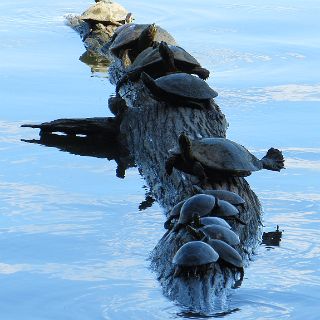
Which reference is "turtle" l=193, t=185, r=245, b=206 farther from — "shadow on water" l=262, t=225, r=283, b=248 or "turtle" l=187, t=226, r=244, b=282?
"turtle" l=187, t=226, r=244, b=282

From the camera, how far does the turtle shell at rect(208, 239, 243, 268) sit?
5676 mm

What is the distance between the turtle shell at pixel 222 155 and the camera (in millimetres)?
6738

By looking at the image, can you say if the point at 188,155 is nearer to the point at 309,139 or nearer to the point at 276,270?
the point at 276,270

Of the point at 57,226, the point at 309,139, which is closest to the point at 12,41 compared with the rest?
the point at 309,139

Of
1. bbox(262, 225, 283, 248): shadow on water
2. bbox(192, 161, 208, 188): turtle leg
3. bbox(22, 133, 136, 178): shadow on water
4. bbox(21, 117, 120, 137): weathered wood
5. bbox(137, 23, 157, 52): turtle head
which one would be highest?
bbox(137, 23, 157, 52): turtle head

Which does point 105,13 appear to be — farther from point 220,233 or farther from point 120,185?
point 220,233

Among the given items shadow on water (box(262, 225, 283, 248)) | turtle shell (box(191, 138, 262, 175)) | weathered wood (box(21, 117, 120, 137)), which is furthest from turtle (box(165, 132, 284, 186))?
weathered wood (box(21, 117, 120, 137))

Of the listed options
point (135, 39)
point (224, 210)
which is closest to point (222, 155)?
point (224, 210)

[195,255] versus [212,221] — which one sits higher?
[212,221]

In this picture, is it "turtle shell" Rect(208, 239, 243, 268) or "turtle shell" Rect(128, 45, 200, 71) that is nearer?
"turtle shell" Rect(208, 239, 243, 268)

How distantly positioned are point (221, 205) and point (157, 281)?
0.64 metres

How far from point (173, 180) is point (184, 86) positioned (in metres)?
1.21

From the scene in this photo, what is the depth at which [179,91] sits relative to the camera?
26.4 feet

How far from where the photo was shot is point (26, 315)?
541 cm
